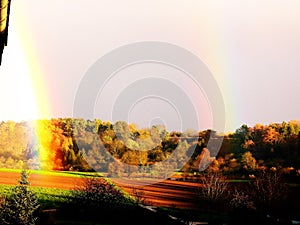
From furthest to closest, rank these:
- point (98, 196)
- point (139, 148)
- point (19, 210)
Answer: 1. point (139, 148)
2. point (98, 196)
3. point (19, 210)

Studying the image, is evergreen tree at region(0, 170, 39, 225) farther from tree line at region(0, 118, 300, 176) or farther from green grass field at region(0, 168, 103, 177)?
tree line at region(0, 118, 300, 176)

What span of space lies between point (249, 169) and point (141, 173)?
6277 millimetres

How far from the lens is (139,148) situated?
24578mm

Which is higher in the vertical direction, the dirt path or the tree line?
the tree line

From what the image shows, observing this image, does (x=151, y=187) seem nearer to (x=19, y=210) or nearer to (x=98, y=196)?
(x=98, y=196)

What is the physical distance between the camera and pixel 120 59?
90.1 ft

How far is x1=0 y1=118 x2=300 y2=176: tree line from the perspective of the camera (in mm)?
23438

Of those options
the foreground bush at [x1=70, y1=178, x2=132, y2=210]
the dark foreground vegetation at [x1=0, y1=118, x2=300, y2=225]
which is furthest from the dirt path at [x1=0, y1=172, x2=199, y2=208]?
the foreground bush at [x1=70, y1=178, x2=132, y2=210]

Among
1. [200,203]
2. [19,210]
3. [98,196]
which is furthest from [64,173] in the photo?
[200,203]

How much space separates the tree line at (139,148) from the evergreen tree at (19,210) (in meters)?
7.43

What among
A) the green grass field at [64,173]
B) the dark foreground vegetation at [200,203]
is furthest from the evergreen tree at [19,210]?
the green grass field at [64,173]

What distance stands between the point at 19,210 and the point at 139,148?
9.62 metres

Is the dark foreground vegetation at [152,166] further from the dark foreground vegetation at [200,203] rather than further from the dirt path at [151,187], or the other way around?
the dirt path at [151,187]

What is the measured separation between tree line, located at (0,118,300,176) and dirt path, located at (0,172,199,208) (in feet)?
3.32
